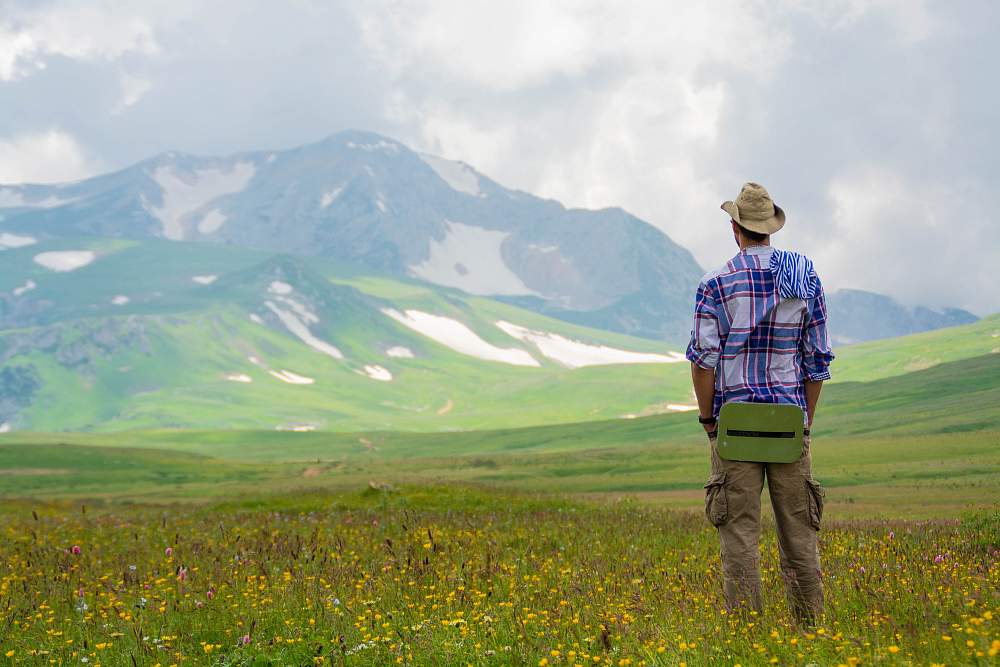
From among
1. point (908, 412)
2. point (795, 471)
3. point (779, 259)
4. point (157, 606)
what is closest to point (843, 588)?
point (795, 471)

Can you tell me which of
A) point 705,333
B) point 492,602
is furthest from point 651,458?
point 705,333

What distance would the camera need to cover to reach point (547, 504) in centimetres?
2997

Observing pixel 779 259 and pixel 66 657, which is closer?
pixel 779 259

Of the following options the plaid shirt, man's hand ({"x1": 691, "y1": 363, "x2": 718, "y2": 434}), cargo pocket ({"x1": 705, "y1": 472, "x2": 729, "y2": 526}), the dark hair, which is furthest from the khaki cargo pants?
the dark hair

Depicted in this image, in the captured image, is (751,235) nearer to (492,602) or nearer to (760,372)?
(760,372)

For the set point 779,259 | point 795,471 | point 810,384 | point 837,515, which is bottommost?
point 837,515

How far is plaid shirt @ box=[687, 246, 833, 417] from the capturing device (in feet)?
29.6

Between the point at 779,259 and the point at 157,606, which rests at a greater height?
the point at 779,259

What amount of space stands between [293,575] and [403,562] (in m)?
1.80

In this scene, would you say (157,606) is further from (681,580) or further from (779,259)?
(779,259)

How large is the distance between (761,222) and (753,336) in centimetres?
112

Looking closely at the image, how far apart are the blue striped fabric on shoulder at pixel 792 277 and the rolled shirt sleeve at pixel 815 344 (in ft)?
0.42

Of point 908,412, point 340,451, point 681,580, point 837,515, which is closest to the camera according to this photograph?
point 681,580

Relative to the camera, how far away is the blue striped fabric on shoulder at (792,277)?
9.08 metres
